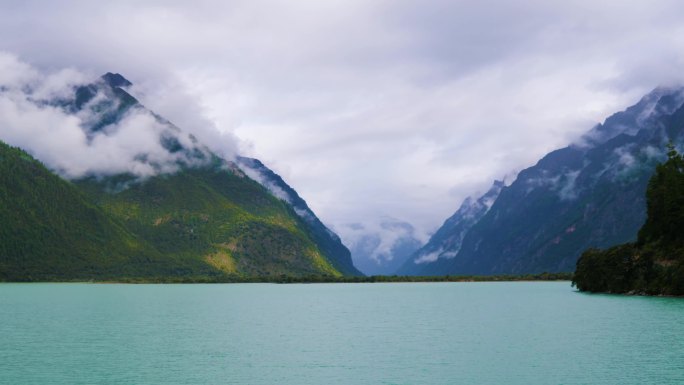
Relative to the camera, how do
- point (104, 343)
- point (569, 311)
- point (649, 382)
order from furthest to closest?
1. point (569, 311)
2. point (104, 343)
3. point (649, 382)

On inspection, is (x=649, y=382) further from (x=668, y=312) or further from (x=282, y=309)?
(x=282, y=309)

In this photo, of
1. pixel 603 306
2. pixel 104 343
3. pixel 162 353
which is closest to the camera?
pixel 162 353

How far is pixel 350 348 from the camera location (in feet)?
309

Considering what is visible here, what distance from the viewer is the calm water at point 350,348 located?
71062 mm

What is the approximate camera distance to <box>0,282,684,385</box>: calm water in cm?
7106

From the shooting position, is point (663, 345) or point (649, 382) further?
point (663, 345)

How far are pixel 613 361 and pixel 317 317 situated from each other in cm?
8442

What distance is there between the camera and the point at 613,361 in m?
77.8

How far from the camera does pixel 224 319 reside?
144m

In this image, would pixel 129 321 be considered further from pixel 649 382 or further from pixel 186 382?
pixel 649 382

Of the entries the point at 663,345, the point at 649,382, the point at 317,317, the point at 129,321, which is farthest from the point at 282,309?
the point at 649,382

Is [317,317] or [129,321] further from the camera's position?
[317,317]

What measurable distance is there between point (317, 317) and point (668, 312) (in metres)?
75.8

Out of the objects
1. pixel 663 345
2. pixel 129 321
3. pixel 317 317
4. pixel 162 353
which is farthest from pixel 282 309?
pixel 663 345
